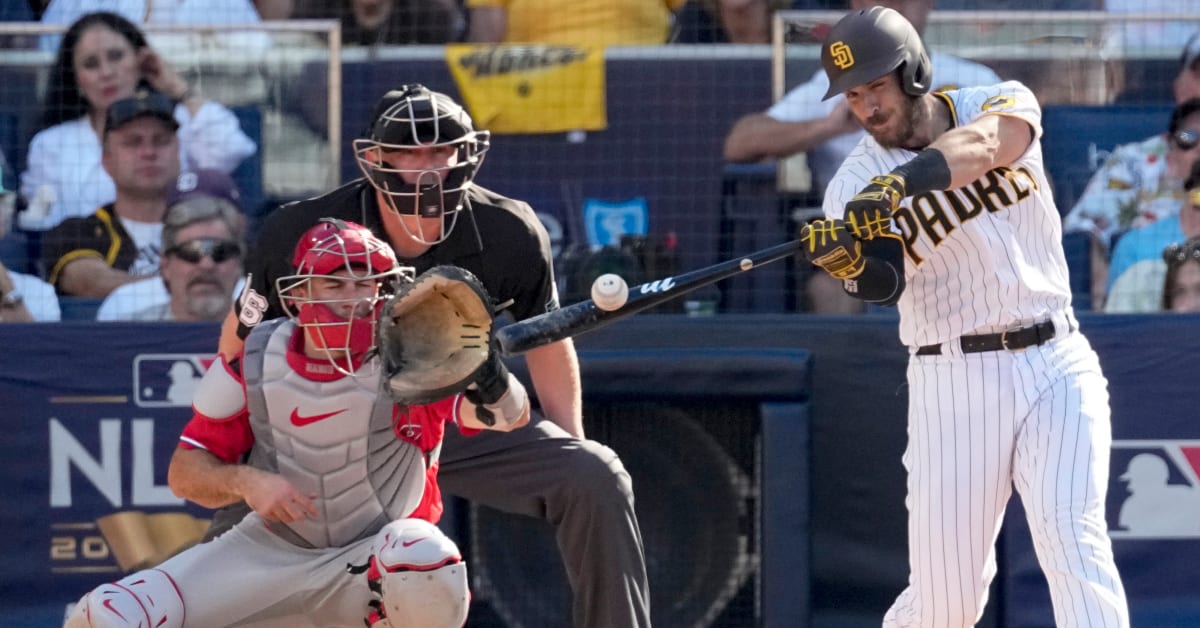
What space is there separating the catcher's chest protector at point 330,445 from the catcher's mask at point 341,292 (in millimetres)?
83

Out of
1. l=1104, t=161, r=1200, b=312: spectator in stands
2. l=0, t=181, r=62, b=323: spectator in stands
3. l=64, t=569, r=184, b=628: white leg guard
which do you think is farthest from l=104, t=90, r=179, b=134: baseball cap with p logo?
l=1104, t=161, r=1200, b=312: spectator in stands

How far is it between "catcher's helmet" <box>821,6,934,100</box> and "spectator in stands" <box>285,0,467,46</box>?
2.56m

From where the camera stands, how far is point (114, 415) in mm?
5473

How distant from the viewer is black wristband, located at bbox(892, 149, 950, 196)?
12.1 ft

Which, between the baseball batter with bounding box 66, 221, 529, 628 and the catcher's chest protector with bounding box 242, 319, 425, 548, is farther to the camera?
the catcher's chest protector with bounding box 242, 319, 425, 548

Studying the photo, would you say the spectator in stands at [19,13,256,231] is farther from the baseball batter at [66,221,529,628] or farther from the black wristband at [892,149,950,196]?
the black wristband at [892,149,950,196]

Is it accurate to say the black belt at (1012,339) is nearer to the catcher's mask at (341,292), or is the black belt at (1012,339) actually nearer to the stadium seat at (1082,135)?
the catcher's mask at (341,292)

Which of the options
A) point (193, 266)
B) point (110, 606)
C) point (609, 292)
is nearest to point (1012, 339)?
point (609, 292)

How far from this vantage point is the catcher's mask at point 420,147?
4.09 meters

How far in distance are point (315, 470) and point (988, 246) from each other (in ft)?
5.49

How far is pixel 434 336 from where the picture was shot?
12.2 feet

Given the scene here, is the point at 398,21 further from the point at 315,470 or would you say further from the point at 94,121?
the point at 315,470

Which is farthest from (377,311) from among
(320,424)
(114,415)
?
(114,415)

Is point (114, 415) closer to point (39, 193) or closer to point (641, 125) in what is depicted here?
point (39, 193)
